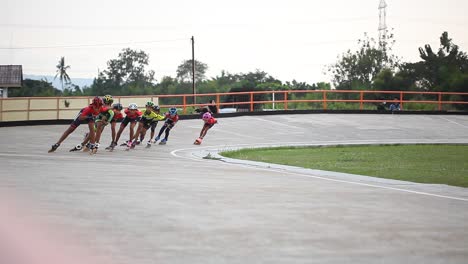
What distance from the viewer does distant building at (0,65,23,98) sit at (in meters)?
81.0

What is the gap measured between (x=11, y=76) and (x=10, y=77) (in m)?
0.33

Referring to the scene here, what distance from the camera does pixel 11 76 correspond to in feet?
273

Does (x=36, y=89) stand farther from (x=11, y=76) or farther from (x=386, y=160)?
(x=386, y=160)

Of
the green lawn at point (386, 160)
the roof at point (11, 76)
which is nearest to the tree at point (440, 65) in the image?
the roof at point (11, 76)

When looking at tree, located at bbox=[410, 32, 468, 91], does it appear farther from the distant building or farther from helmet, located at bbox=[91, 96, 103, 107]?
helmet, located at bbox=[91, 96, 103, 107]

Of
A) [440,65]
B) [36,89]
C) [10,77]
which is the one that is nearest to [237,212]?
[10,77]

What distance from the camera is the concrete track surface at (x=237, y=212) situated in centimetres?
726

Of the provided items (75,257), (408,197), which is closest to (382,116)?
(408,197)

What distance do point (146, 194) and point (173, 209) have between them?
5.73ft

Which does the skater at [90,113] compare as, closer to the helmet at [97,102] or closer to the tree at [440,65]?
the helmet at [97,102]

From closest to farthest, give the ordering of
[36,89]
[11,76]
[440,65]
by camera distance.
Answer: [11,76], [440,65], [36,89]

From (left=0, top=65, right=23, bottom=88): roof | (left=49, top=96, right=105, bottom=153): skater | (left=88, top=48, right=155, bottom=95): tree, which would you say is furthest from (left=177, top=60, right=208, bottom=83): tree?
(left=49, top=96, right=105, bottom=153): skater

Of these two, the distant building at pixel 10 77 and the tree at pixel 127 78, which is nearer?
the distant building at pixel 10 77

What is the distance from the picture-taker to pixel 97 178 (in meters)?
14.1
